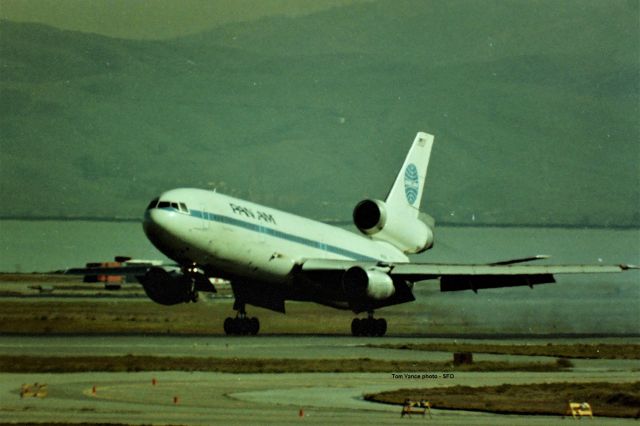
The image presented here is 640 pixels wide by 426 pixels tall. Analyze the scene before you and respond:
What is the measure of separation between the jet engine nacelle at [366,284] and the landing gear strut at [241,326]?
13.4 ft

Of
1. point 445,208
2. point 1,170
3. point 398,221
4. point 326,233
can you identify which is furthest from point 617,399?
point 1,170

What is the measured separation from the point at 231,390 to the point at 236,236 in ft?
66.8

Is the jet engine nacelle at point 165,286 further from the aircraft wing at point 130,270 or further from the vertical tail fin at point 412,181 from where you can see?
the vertical tail fin at point 412,181

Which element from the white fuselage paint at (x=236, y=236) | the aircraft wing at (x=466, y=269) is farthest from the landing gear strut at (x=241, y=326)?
the aircraft wing at (x=466, y=269)

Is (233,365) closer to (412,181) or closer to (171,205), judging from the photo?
(171,205)

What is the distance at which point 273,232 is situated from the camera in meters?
52.6

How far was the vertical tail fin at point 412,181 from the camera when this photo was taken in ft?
208

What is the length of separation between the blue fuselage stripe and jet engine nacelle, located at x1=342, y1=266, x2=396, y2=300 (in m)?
2.72

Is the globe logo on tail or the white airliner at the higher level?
the globe logo on tail

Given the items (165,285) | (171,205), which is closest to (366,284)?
(165,285)

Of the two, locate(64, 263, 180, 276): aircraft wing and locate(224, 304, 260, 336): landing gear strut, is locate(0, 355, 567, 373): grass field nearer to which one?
locate(224, 304, 260, 336): landing gear strut

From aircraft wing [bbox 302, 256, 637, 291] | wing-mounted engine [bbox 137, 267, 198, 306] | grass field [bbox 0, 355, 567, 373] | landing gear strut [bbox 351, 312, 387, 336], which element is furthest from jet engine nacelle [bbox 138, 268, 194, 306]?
grass field [bbox 0, 355, 567, 373]

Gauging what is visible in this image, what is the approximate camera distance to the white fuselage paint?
48.1 meters

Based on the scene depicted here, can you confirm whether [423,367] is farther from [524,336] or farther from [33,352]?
[524,336]
